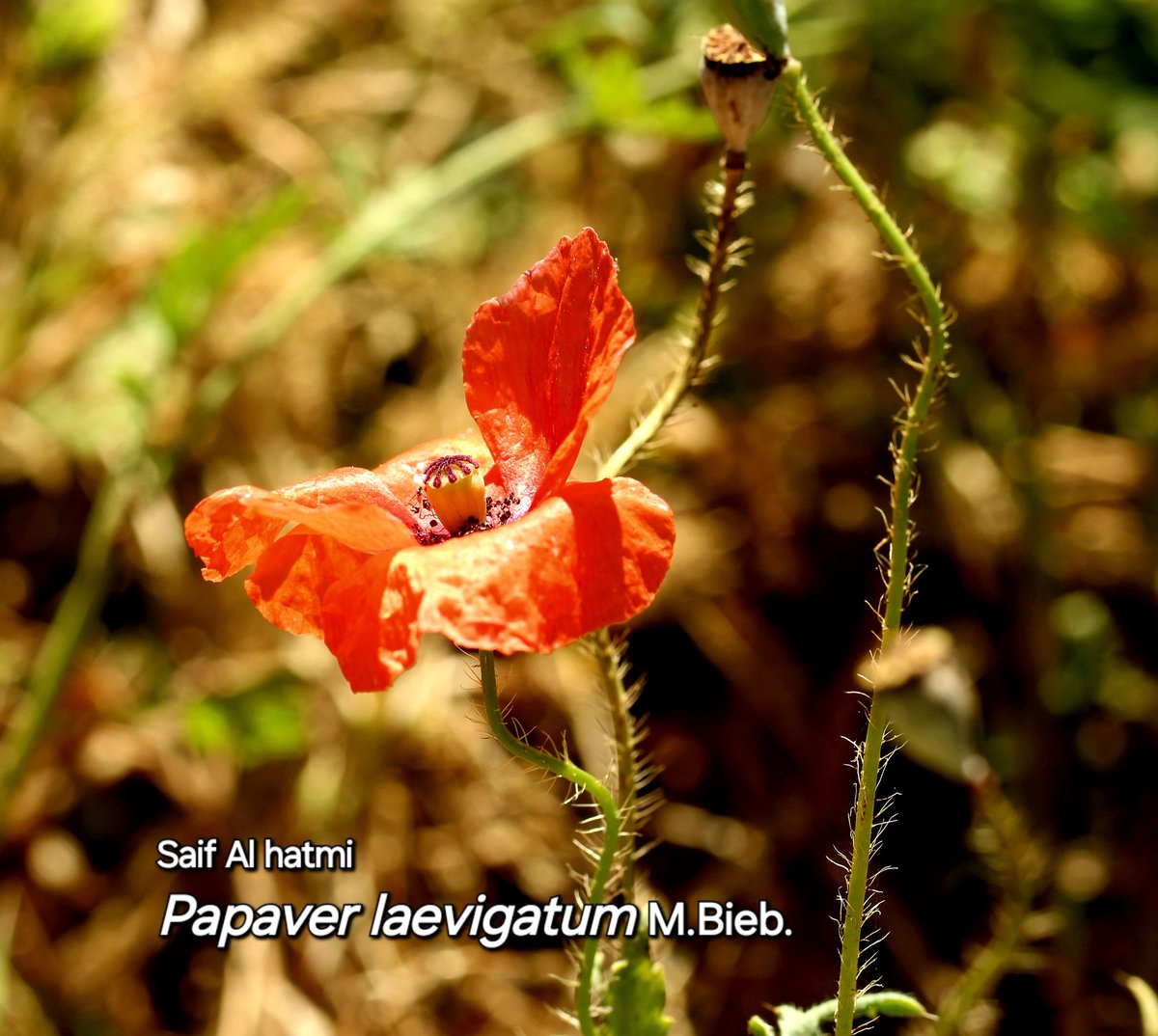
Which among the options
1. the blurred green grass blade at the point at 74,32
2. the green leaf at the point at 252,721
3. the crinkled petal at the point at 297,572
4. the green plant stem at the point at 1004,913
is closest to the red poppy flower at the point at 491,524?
the crinkled petal at the point at 297,572

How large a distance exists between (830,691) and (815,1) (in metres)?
1.27

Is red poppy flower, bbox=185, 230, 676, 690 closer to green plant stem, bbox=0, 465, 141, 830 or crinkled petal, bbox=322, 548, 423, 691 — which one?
crinkled petal, bbox=322, 548, 423, 691

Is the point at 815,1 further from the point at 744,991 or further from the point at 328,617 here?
the point at 328,617

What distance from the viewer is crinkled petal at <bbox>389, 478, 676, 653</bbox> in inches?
37.9

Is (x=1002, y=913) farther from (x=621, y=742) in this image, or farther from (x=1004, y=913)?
(x=621, y=742)

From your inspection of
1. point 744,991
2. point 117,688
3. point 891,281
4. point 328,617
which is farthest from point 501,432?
point 891,281

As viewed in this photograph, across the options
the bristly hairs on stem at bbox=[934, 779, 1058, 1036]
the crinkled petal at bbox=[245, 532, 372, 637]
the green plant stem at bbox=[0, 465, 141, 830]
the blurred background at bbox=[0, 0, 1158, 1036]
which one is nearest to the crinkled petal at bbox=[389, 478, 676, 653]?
the crinkled petal at bbox=[245, 532, 372, 637]

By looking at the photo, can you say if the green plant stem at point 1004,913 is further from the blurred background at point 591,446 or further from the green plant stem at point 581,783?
the green plant stem at point 581,783

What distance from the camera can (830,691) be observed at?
103 inches

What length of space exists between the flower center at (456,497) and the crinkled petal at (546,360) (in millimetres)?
32

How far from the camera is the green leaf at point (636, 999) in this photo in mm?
1087

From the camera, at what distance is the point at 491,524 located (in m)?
1.24

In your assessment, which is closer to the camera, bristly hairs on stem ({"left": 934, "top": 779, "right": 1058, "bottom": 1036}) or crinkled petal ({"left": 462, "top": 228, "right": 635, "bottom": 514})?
crinkled petal ({"left": 462, "top": 228, "right": 635, "bottom": 514})

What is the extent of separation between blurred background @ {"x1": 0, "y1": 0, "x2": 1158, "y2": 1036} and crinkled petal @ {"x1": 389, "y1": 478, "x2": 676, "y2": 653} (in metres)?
1.02
